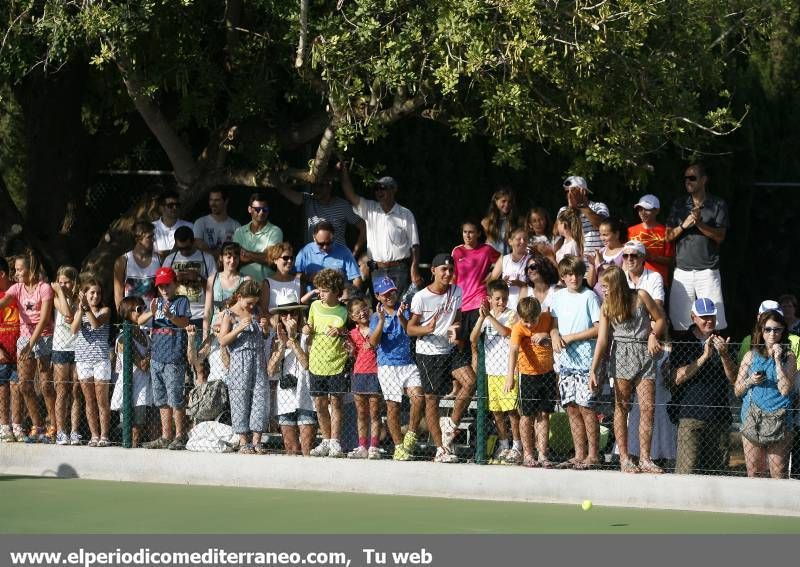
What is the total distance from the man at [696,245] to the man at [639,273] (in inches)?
39.0

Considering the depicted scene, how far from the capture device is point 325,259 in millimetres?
14445

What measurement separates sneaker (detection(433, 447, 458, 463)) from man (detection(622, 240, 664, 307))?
2.03 meters

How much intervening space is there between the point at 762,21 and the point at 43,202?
8.01m

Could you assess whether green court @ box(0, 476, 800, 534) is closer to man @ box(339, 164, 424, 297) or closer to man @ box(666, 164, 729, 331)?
man @ box(666, 164, 729, 331)

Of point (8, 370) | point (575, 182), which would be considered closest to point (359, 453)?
point (575, 182)

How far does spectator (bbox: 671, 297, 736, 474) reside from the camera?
478 inches

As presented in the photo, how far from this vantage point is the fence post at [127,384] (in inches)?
534

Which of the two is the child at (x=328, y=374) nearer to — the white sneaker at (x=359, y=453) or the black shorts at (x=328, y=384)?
the black shorts at (x=328, y=384)

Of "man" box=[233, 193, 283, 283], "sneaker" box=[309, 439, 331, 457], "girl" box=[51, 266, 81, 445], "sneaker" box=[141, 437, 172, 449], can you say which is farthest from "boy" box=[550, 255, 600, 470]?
"girl" box=[51, 266, 81, 445]

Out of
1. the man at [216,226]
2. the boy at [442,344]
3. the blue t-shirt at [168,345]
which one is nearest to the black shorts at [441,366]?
the boy at [442,344]

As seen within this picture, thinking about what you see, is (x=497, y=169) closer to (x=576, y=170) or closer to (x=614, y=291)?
(x=576, y=170)

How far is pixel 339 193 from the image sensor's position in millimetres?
16750

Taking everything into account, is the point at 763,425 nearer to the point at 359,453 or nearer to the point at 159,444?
the point at 359,453
